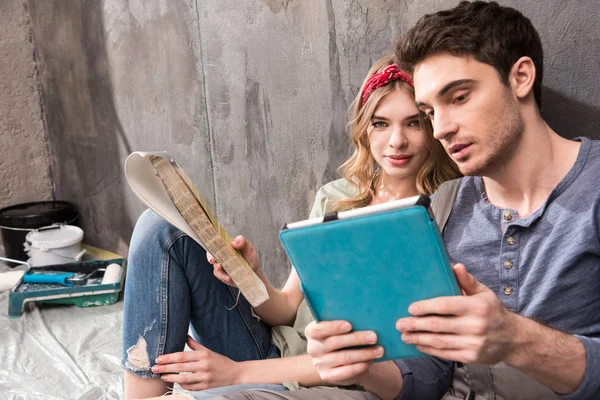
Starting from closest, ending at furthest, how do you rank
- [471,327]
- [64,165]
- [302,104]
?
[471,327] → [302,104] → [64,165]

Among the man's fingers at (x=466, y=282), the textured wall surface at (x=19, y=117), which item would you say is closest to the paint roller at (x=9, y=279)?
the textured wall surface at (x=19, y=117)

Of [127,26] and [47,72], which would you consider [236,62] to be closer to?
[127,26]

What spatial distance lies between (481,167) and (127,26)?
2.38 metres

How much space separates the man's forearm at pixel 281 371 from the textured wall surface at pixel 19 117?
303 centimetres

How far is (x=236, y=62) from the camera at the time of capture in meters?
2.55

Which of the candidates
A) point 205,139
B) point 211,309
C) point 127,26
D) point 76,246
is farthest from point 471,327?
point 76,246

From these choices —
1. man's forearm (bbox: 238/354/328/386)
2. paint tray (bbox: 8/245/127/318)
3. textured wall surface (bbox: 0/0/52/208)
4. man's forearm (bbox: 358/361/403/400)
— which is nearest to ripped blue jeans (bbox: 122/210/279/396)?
man's forearm (bbox: 238/354/328/386)

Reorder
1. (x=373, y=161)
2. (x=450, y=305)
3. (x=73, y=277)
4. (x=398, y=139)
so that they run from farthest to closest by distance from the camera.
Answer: (x=73, y=277) → (x=373, y=161) → (x=398, y=139) → (x=450, y=305)

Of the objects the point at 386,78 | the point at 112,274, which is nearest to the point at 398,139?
the point at 386,78

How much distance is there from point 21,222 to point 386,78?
2.62 m

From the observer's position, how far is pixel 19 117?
4.05 metres

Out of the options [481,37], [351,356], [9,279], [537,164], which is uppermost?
[481,37]

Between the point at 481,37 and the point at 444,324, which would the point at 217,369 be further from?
the point at 481,37

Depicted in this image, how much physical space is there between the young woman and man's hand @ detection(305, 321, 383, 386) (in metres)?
0.42
